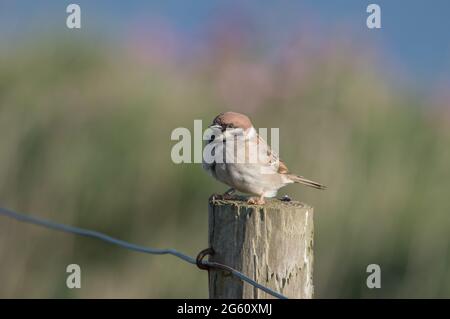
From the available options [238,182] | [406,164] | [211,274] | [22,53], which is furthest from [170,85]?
[211,274]

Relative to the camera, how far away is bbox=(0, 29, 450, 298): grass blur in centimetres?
574

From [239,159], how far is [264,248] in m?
1.14

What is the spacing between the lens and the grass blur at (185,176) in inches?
226

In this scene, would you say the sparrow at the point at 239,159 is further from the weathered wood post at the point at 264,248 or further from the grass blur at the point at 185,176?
the grass blur at the point at 185,176

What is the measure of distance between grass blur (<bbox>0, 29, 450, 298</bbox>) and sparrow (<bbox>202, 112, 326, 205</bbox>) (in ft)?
5.14

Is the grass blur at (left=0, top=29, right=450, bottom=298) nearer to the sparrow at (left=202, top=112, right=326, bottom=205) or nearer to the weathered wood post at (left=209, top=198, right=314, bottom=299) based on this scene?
the sparrow at (left=202, top=112, right=326, bottom=205)

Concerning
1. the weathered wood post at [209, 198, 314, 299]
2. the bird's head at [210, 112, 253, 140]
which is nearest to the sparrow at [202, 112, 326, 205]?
the bird's head at [210, 112, 253, 140]

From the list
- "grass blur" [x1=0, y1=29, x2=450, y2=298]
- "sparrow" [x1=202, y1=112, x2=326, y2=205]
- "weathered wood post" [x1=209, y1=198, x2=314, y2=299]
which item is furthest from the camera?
"grass blur" [x1=0, y1=29, x2=450, y2=298]

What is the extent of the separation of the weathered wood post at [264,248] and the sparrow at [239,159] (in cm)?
95

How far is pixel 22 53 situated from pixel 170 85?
1267 mm

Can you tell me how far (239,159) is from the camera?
3.99 metres

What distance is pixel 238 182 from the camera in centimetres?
401

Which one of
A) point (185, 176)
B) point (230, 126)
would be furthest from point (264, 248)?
point (185, 176)

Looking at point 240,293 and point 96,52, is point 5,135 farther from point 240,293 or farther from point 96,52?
point 240,293
